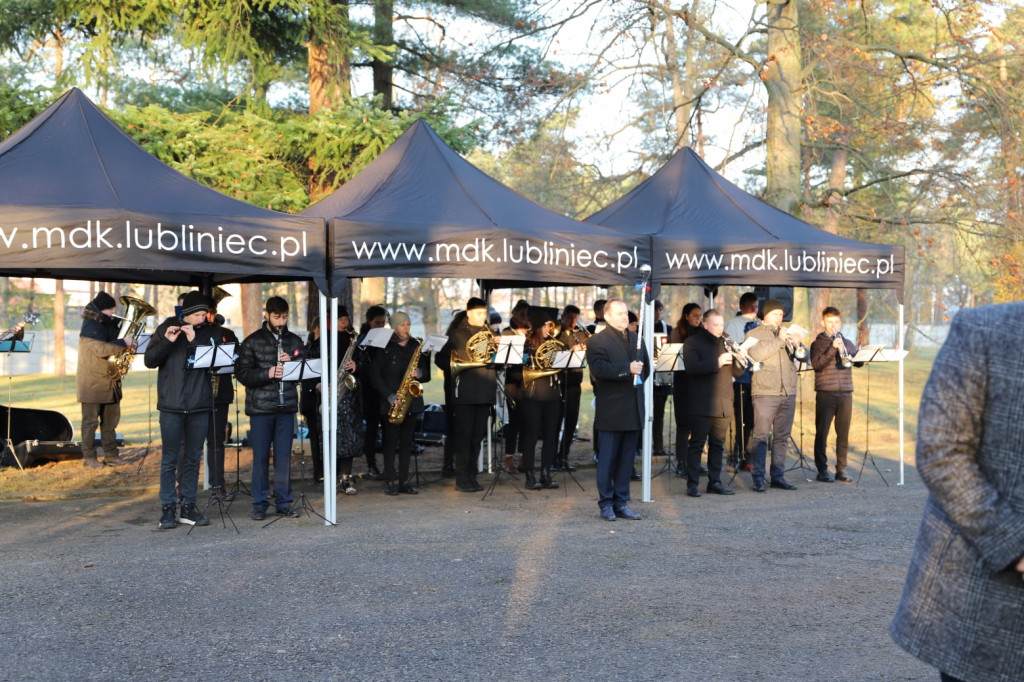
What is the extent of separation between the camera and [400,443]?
1075 cm

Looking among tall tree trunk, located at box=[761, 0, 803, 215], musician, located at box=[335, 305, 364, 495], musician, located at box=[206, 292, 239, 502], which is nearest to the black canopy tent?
musician, located at box=[335, 305, 364, 495]

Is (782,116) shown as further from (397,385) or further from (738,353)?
(397,385)

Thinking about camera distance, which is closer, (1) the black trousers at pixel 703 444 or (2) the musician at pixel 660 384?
(1) the black trousers at pixel 703 444

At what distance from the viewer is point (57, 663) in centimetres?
524

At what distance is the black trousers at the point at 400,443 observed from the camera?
1063 centimetres

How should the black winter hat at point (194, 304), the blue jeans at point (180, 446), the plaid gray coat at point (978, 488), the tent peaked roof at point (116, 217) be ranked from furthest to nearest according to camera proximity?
the black winter hat at point (194, 304), the blue jeans at point (180, 446), the tent peaked roof at point (116, 217), the plaid gray coat at point (978, 488)

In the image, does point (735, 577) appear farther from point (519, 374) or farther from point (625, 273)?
point (519, 374)

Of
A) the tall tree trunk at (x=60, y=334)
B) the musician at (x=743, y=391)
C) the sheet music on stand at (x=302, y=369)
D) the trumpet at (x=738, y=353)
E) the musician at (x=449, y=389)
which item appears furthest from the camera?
the tall tree trunk at (x=60, y=334)

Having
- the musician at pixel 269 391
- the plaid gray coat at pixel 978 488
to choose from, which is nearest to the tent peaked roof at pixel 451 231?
the musician at pixel 269 391

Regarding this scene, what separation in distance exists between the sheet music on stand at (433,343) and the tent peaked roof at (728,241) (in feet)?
7.62

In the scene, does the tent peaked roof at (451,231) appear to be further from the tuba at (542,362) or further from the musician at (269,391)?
the tuba at (542,362)

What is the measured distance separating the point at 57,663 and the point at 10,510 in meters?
5.16

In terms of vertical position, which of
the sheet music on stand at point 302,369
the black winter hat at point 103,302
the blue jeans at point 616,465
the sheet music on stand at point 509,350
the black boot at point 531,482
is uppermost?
the black winter hat at point 103,302

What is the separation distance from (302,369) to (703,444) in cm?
427
